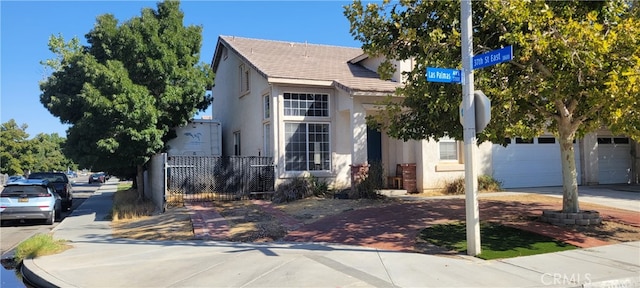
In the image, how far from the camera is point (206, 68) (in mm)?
18891

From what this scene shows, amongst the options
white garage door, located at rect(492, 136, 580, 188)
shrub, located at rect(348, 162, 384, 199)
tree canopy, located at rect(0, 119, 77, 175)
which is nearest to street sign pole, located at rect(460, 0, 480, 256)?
shrub, located at rect(348, 162, 384, 199)

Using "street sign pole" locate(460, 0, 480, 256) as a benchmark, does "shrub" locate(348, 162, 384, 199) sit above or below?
below

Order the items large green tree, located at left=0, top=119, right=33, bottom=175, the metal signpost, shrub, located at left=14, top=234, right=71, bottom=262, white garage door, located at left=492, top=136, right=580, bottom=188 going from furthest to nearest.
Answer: large green tree, located at left=0, top=119, right=33, bottom=175 → white garage door, located at left=492, top=136, right=580, bottom=188 → shrub, located at left=14, top=234, right=71, bottom=262 → the metal signpost

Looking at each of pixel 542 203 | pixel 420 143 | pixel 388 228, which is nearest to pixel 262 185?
pixel 420 143

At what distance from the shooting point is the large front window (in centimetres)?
1627

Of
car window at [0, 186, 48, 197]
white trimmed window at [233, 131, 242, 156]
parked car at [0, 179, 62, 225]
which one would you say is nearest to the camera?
parked car at [0, 179, 62, 225]

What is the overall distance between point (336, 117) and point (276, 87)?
2.45m

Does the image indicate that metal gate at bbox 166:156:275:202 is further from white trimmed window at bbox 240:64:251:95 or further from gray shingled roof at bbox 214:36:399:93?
white trimmed window at bbox 240:64:251:95

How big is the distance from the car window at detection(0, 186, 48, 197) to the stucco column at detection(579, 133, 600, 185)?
20.3 m

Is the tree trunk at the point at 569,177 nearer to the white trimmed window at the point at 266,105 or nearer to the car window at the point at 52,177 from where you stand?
the white trimmed window at the point at 266,105

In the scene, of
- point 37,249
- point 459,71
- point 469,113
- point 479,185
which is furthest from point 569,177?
point 37,249

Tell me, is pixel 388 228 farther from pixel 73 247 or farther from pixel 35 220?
pixel 35 220

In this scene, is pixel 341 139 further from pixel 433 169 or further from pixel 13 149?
pixel 13 149

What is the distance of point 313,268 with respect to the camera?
6887 mm
